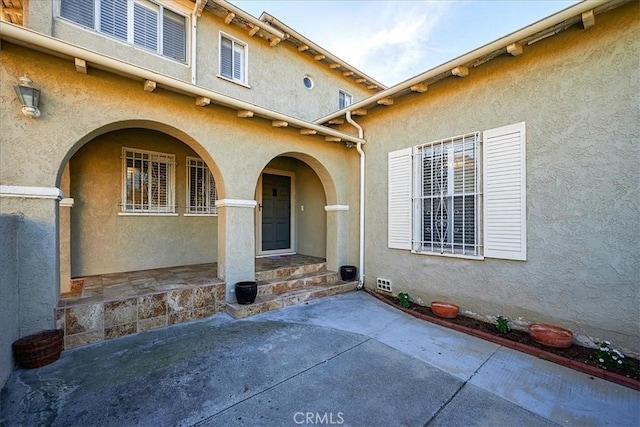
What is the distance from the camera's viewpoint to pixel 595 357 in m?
3.27

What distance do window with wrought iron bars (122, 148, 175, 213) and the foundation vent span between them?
5238 mm

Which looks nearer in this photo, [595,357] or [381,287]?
[595,357]

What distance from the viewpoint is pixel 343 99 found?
937 centimetres

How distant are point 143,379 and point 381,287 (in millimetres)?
4535

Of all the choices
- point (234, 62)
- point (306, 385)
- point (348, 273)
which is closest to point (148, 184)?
point (234, 62)

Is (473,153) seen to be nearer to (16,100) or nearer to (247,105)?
(247,105)

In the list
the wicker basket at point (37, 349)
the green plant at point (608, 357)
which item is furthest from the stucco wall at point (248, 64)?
the green plant at point (608, 357)

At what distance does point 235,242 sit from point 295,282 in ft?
5.45

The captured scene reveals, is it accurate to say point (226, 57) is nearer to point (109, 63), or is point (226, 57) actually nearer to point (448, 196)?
point (109, 63)

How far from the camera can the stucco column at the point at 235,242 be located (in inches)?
199

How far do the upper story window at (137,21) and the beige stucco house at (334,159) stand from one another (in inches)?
1.2

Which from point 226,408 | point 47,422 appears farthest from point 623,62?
point 47,422

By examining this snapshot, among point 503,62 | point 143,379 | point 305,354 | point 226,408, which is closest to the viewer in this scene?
point 226,408

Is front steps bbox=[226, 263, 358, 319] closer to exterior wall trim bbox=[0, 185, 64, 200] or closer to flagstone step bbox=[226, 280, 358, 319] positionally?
flagstone step bbox=[226, 280, 358, 319]
